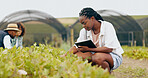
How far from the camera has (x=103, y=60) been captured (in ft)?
9.87

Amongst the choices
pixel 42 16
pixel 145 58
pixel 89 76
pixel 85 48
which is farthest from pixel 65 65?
pixel 42 16

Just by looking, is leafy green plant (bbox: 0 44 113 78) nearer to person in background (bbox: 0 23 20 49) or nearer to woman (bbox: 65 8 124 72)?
woman (bbox: 65 8 124 72)

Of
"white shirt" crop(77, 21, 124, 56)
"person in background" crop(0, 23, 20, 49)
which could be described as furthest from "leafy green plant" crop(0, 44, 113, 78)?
"person in background" crop(0, 23, 20, 49)

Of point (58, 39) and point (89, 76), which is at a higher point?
point (89, 76)

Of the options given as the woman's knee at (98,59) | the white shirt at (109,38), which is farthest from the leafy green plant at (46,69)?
the white shirt at (109,38)

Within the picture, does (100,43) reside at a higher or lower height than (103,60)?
higher

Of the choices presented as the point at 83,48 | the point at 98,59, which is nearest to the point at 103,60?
the point at 98,59

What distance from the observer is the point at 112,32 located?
329 cm

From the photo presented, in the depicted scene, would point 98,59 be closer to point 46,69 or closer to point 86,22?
point 86,22

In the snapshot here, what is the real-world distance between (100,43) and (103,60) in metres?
0.46

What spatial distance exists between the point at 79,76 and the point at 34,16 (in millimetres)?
13058

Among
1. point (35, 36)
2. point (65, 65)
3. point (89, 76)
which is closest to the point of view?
point (89, 76)

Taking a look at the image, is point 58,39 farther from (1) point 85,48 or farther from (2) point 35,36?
(1) point 85,48

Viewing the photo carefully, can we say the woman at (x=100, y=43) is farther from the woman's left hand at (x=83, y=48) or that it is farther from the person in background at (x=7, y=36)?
the person in background at (x=7, y=36)
